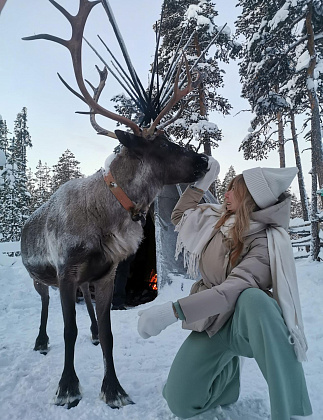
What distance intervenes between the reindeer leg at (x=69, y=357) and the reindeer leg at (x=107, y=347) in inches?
9.5

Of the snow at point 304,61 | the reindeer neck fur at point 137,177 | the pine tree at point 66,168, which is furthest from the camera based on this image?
the pine tree at point 66,168

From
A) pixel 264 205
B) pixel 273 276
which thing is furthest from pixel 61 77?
pixel 273 276

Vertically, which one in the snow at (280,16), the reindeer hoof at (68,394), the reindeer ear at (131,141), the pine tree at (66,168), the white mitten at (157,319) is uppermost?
the pine tree at (66,168)

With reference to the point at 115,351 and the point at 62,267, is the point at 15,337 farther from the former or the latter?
the point at 62,267

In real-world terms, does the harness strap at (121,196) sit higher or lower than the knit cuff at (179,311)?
higher

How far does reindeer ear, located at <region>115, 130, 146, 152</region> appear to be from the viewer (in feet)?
9.96

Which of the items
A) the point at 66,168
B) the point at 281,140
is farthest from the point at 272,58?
the point at 66,168

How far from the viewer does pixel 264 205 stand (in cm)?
230

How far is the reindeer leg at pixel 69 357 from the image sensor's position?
2.69 m

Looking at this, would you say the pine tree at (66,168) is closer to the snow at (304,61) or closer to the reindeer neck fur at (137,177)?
the snow at (304,61)

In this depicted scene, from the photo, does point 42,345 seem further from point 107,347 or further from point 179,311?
point 179,311

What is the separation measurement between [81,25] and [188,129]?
335 inches

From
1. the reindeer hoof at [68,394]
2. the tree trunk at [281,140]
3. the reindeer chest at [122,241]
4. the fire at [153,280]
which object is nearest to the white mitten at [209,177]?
the reindeer chest at [122,241]

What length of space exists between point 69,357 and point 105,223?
122cm
